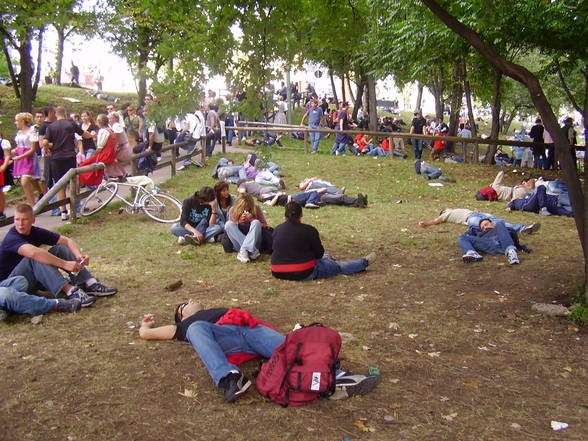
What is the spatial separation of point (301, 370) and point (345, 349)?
45.1 inches

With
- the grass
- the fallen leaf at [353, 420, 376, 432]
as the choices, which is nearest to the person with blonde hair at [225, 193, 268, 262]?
the grass

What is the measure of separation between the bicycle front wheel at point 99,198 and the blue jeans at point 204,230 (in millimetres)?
2353

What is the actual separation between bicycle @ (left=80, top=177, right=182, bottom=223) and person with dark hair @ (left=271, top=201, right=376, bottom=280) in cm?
425

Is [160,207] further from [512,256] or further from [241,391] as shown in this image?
[241,391]

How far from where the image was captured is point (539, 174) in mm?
17453

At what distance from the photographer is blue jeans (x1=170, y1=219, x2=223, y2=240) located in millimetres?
9922

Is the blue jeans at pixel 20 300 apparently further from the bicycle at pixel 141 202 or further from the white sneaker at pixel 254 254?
the bicycle at pixel 141 202

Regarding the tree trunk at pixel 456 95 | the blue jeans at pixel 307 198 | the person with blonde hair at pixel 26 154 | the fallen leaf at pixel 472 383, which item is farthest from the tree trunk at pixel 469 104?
the fallen leaf at pixel 472 383

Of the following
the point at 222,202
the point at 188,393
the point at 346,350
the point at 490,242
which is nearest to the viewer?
the point at 188,393

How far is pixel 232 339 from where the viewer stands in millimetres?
5266

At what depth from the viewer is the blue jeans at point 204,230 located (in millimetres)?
9922

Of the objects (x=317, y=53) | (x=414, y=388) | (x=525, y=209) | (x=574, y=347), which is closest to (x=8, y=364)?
(x=414, y=388)

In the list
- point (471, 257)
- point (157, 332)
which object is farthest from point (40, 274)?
point (471, 257)

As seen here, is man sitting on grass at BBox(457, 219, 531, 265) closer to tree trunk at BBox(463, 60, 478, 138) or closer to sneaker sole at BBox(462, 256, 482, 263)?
sneaker sole at BBox(462, 256, 482, 263)
